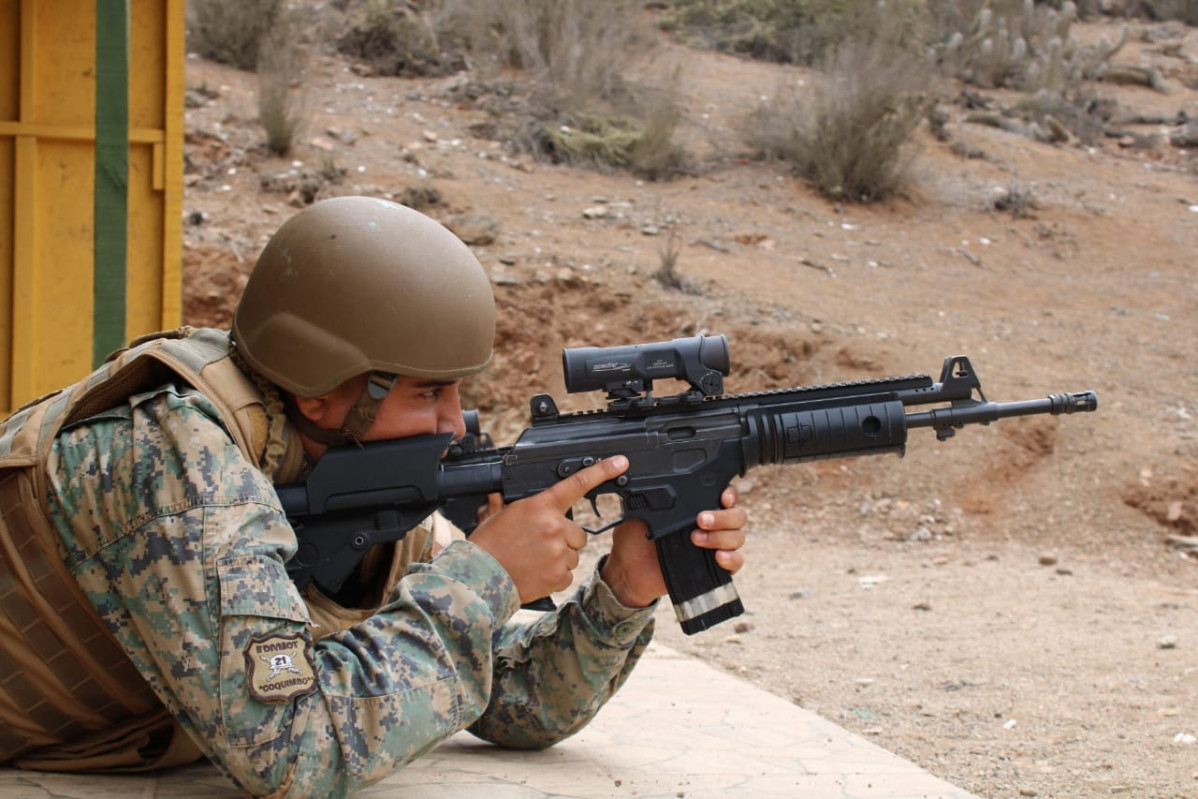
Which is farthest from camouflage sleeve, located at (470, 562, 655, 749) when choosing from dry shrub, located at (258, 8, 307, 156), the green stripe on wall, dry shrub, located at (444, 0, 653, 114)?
dry shrub, located at (444, 0, 653, 114)

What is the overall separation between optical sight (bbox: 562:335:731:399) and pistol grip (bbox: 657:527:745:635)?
356 mm

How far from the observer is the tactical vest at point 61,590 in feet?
7.59

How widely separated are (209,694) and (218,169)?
Result: 848 cm

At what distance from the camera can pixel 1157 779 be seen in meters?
3.73

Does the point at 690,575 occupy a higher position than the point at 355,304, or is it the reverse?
the point at 355,304

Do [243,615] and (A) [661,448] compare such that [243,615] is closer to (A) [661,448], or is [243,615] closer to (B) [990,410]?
(A) [661,448]

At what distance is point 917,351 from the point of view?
8.51 metres

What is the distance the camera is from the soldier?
2.11m

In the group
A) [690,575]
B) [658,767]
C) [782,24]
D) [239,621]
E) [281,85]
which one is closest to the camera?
[239,621]

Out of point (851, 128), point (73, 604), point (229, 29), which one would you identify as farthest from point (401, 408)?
point (229, 29)

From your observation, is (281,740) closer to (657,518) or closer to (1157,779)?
(657,518)

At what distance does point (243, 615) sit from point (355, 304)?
0.68 metres

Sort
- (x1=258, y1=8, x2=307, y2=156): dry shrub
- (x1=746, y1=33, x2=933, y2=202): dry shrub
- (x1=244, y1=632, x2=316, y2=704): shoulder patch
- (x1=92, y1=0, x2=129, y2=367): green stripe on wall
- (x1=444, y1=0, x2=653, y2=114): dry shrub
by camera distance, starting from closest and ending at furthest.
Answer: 1. (x1=244, y1=632, x2=316, y2=704): shoulder patch
2. (x1=92, y1=0, x2=129, y2=367): green stripe on wall
3. (x1=258, y1=8, x2=307, y2=156): dry shrub
4. (x1=746, y1=33, x2=933, y2=202): dry shrub
5. (x1=444, y1=0, x2=653, y2=114): dry shrub

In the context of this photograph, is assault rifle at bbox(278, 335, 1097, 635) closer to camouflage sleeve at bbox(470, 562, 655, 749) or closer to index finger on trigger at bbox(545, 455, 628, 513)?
index finger on trigger at bbox(545, 455, 628, 513)
